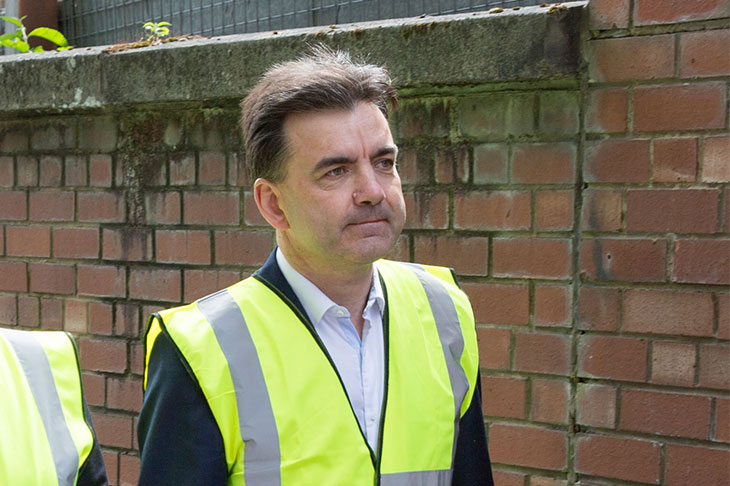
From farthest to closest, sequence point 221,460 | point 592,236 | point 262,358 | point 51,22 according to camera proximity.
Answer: point 51,22 < point 592,236 < point 262,358 < point 221,460

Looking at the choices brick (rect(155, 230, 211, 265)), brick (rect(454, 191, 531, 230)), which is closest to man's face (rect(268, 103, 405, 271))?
brick (rect(454, 191, 531, 230))

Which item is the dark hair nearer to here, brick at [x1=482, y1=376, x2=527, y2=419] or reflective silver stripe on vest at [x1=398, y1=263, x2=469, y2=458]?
reflective silver stripe on vest at [x1=398, y1=263, x2=469, y2=458]

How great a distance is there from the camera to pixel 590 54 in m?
2.49

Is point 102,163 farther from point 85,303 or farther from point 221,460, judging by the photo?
point 221,460

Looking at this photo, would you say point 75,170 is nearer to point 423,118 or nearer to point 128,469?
point 128,469

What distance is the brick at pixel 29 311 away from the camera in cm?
366

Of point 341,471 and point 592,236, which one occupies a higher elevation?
point 592,236

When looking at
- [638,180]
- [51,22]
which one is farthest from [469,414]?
[51,22]

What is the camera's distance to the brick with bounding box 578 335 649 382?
2451mm

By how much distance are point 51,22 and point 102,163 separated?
1373 mm

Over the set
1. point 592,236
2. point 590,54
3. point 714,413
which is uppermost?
point 590,54

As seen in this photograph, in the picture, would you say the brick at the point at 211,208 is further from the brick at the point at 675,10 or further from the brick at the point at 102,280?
the brick at the point at 675,10

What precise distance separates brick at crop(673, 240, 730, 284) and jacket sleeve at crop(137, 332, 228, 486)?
1433 mm

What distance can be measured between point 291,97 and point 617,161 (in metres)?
1.12
